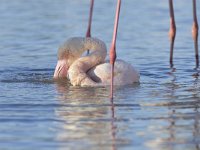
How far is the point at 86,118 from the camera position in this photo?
739 centimetres

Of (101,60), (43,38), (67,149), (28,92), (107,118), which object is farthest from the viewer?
(43,38)

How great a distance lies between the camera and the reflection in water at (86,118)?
655 centimetres

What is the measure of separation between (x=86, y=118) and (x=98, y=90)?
65.3 inches

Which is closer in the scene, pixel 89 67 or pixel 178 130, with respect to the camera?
pixel 178 130

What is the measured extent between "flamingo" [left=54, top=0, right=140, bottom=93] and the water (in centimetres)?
17

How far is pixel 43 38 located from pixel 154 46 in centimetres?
189

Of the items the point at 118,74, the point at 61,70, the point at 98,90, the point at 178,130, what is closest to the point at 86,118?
the point at 178,130

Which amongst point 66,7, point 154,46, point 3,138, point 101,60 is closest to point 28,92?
point 101,60

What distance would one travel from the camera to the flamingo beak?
32.5 feet

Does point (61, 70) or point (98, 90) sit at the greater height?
point (61, 70)

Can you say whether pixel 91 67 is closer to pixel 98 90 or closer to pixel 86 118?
pixel 98 90

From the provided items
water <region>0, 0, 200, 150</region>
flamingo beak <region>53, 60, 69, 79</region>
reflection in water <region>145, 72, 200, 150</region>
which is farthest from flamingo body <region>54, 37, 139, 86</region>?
reflection in water <region>145, 72, 200, 150</region>

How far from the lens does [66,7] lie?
51.6 ft

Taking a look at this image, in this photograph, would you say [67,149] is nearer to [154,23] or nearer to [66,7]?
[154,23]
